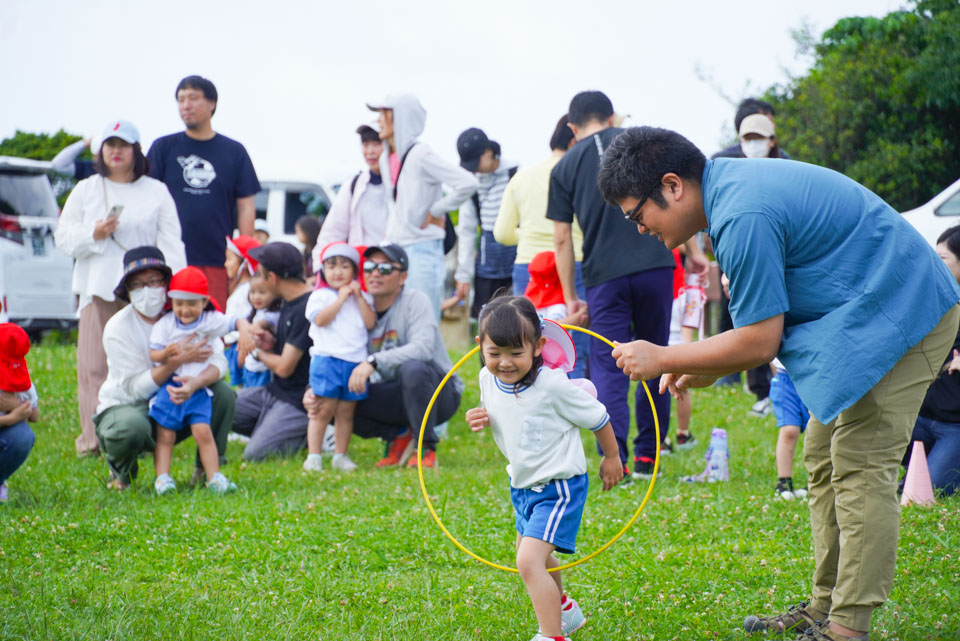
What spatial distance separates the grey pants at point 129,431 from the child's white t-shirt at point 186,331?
0.73ft

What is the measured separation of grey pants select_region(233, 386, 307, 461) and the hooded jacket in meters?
1.65

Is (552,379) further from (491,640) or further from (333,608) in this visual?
(333,608)

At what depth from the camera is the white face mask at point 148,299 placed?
6.24 metres

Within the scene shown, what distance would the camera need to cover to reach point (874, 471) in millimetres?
3246

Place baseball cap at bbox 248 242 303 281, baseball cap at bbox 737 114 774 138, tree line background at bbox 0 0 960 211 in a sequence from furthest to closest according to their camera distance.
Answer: tree line background at bbox 0 0 960 211 → baseball cap at bbox 248 242 303 281 → baseball cap at bbox 737 114 774 138

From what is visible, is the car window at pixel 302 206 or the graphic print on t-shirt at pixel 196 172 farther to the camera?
the car window at pixel 302 206

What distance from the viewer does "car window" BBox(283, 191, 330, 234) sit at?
53.1ft

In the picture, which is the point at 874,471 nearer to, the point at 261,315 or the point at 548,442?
the point at 548,442

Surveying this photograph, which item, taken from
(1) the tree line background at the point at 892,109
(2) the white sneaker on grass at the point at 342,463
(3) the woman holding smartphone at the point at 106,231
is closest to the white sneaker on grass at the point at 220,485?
(2) the white sneaker on grass at the point at 342,463

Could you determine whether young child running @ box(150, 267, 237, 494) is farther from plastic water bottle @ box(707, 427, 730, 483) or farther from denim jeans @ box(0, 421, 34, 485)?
plastic water bottle @ box(707, 427, 730, 483)

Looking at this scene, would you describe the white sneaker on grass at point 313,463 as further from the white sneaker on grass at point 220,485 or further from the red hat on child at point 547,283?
the red hat on child at point 547,283

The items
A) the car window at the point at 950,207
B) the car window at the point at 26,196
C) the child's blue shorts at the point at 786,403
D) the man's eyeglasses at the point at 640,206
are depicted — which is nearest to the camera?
the man's eyeglasses at the point at 640,206

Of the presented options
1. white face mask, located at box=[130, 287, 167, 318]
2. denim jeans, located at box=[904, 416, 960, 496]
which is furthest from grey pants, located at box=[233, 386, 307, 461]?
denim jeans, located at box=[904, 416, 960, 496]

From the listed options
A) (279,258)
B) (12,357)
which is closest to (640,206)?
(12,357)
